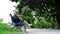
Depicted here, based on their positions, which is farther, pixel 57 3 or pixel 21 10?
pixel 21 10

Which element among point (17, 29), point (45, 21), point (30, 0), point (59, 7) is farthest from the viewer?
point (45, 21)

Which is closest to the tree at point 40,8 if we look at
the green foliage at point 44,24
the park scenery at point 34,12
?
the park scenery at point 34,12

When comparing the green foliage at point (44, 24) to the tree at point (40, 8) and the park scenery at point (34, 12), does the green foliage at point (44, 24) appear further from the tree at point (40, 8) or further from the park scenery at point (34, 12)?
the tree at point (40, 8)

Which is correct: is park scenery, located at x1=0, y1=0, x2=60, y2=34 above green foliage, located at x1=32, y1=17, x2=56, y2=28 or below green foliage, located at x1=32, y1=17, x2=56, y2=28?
above

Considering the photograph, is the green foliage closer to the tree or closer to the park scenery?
the park scenery

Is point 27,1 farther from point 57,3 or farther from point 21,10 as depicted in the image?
point 57,3

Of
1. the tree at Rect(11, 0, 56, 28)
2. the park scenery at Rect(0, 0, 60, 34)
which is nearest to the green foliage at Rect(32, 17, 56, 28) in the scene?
the park scenery at Rect(0, 0, 60, 34)

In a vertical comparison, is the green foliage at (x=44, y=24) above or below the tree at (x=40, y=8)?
below

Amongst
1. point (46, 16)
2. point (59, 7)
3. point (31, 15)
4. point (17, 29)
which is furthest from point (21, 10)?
point (17, 29)

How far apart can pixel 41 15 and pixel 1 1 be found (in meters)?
2.20

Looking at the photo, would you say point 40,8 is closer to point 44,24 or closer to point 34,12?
point 34,12

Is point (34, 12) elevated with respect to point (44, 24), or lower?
elevated

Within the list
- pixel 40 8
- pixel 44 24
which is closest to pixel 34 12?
pixel 40 8

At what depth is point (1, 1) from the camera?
40.4ft
